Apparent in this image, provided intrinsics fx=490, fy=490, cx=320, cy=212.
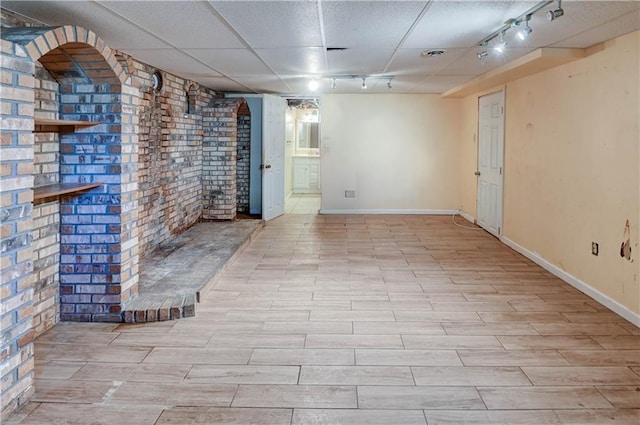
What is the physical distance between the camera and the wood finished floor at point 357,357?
7.85 feet

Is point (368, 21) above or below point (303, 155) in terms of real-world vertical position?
above

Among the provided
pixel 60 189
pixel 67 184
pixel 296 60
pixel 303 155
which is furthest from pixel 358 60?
pixel 303 155

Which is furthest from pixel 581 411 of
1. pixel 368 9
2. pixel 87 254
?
pixel 87 254

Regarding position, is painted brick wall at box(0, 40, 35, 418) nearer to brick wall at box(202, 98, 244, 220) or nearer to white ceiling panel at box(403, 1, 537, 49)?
white ceiling panel at box(403, 1, 537, 49)

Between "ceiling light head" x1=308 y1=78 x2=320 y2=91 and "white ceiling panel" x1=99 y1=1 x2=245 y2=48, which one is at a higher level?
"ceiling light head" x1=308 y1=78 x2=320 y2=91

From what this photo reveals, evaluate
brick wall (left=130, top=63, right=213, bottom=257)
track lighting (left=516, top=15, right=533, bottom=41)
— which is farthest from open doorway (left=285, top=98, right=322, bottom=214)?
track lighting (left=516, top=15, right=533, bottom=41)

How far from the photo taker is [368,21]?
10.9 ft

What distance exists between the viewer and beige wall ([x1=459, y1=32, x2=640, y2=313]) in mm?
3684

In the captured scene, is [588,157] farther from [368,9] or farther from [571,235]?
[368,9]

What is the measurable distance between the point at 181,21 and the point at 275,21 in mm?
Result: 636

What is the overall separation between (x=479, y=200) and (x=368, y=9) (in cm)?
508

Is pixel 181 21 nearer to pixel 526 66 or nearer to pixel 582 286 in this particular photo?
pixel 526 66

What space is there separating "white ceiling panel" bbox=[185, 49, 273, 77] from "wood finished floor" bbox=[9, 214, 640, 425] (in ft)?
6.88

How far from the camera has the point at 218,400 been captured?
249 cm
